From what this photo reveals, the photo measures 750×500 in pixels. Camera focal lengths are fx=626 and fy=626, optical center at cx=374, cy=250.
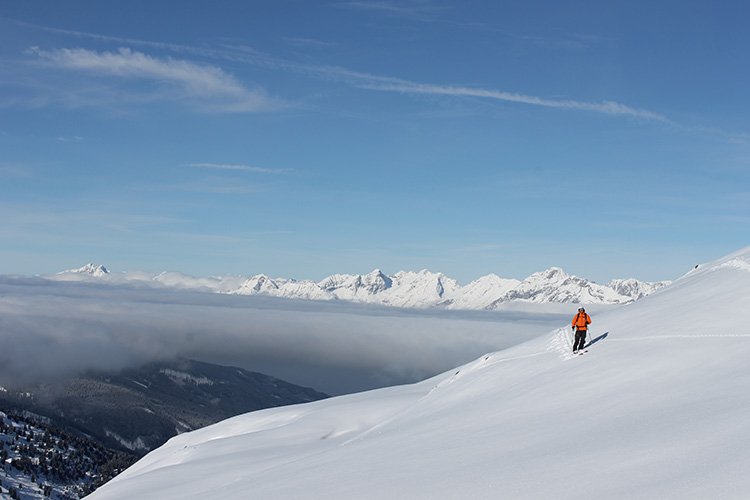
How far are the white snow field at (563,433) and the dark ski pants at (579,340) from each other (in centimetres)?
58

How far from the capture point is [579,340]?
30.7m

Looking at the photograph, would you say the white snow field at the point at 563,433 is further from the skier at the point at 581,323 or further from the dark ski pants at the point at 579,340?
the skier at the point at 581,323

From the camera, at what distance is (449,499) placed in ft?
51.8

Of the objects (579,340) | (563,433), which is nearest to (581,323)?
(579,340)

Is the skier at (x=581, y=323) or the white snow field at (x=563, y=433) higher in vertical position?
the skier at (x=581, y=323)

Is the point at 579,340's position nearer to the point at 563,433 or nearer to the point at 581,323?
the point at 581,323

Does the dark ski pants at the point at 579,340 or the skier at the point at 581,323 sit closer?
the skier at the point at 581,323

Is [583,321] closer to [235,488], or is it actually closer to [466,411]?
[466,411]

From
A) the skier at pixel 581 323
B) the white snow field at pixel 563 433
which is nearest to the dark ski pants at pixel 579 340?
the skier at pixel 581 323

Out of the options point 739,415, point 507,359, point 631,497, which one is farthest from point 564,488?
point 507,359

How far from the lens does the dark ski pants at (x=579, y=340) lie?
29.9 meters

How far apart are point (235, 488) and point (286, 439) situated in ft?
44.0

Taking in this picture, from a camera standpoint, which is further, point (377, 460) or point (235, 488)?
point (235, 488)

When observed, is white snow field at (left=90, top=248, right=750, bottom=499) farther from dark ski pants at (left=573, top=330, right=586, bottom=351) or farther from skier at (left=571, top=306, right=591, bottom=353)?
skier at (left=571, top=306, right=591, bottom=353)
